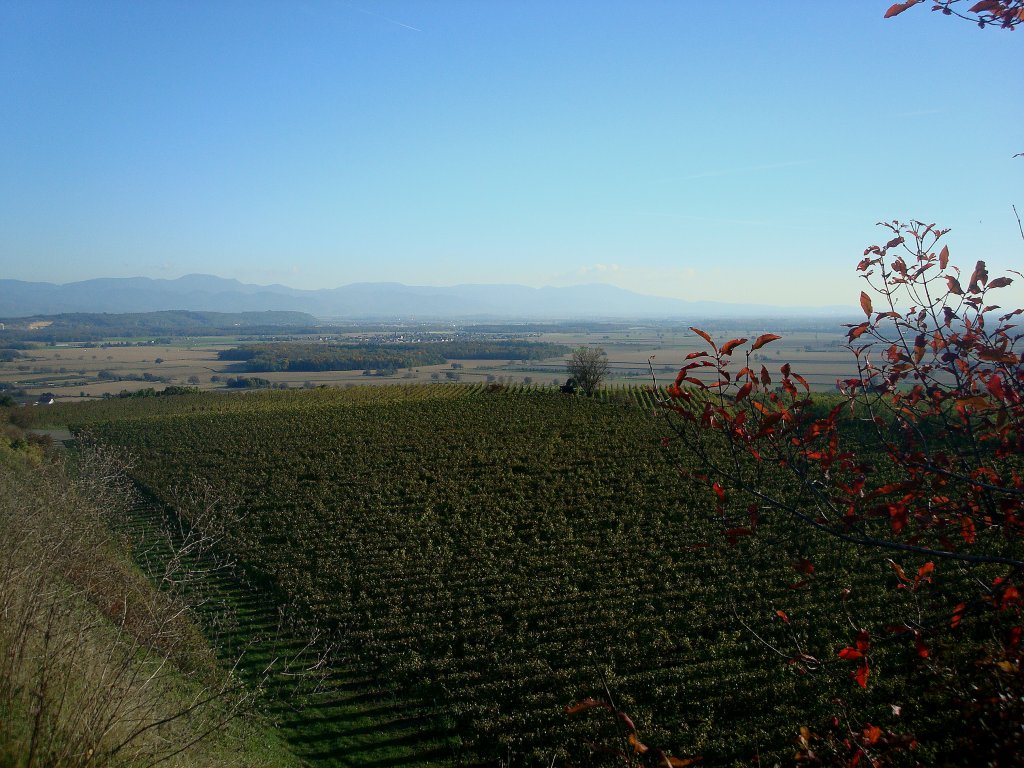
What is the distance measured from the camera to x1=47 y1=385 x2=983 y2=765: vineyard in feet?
28.1

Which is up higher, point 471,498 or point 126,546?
point 126,546

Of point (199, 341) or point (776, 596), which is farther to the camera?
point (199, 341)


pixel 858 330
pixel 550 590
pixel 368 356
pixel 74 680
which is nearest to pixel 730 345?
pixel 858 330

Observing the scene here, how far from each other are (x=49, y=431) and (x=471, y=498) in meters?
35.0

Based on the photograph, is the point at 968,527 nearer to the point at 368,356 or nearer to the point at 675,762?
the point at 675,762

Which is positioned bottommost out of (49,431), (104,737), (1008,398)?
(49,431)

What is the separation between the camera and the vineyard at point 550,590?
8.56m

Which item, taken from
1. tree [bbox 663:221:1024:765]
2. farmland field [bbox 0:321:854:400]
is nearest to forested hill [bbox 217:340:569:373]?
farmland field [bbox 0:321:854:400]

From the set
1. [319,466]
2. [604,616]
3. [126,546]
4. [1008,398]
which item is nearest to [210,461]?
[319,466]

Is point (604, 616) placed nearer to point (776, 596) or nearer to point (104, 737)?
point (776, 596)

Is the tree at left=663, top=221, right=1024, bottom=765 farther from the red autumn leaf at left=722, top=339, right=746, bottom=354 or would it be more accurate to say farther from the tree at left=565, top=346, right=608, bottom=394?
the tree at left=565, top=346, right=608, bottom=394

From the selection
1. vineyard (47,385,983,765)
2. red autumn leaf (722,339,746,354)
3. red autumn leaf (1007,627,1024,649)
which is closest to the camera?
red autumn leaf (1007,627,1024,649)

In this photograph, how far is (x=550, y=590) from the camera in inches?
516

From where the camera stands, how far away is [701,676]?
958 centimetres
